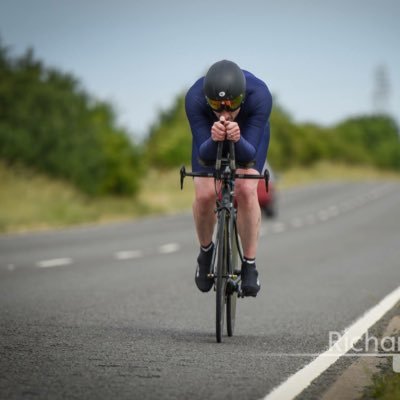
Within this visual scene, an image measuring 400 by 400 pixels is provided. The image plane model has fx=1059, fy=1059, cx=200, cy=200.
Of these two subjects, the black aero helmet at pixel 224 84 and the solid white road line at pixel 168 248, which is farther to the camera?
the solid white road line at pixel 168 248

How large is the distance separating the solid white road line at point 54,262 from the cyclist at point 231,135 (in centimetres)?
685

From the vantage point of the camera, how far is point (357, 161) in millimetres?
112750

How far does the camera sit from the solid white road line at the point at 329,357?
18.0 feet

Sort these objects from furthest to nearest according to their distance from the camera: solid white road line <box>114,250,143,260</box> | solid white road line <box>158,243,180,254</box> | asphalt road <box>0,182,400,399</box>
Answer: solid white road line <box>158,243,180,254</box>, solid white road line <box>114,250,143,260</box>, asphalt road <box>0,182,400,399</box>

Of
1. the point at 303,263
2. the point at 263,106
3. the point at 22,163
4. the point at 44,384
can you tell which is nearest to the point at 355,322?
the point at 263,106

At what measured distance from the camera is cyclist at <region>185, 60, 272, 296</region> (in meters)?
6.89

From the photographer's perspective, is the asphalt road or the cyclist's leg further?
the cyclist's leg

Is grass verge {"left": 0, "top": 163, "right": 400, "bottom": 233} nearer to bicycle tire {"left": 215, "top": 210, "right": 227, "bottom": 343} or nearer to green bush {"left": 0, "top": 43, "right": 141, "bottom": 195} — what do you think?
green bush {"left": 0, "top": 43, "right": 141, "bottom": 195}

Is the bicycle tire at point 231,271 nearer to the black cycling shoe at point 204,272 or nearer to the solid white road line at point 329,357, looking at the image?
the black cycling shoe at point 204,272

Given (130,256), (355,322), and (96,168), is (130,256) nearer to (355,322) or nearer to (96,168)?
(355,322)

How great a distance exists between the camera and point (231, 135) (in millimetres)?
6945

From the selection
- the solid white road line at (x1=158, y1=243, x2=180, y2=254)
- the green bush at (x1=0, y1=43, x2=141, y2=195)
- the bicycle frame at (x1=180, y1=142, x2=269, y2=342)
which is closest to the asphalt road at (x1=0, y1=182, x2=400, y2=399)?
the solid white road line at (x1=158, y1=243, x2=180, y2=254)

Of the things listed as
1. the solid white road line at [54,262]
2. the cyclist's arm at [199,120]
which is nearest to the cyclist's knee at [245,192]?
the cyclist's arm at [199,120]

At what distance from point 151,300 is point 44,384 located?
470cm
